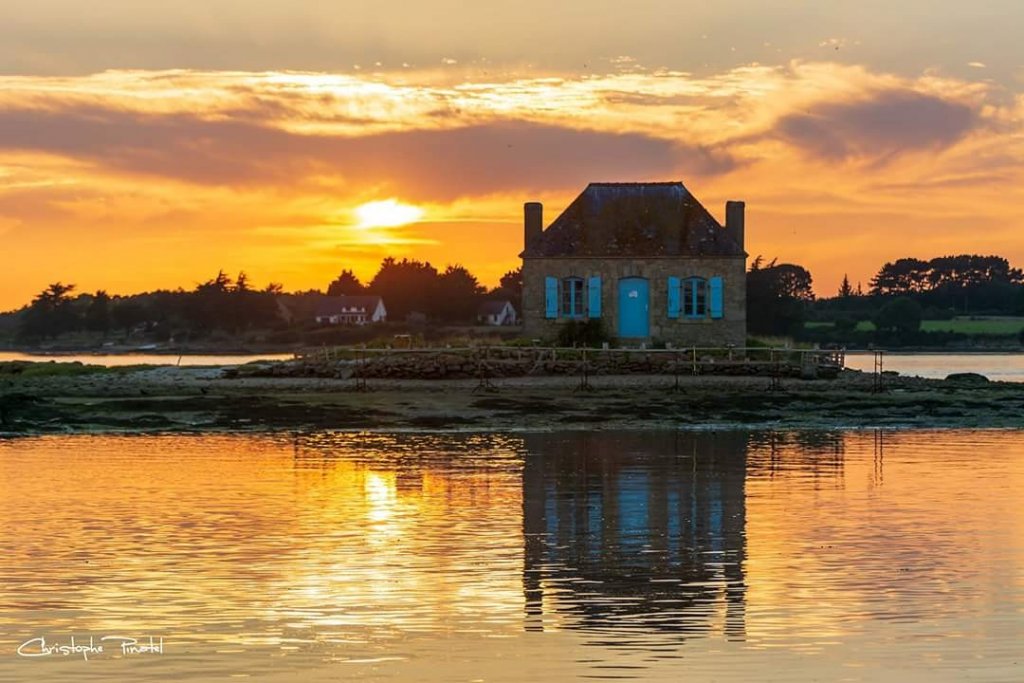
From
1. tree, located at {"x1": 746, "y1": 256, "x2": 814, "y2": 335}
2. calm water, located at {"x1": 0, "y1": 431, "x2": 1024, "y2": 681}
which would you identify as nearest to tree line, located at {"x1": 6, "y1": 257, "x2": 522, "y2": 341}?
tree, located at {"x1": 746, "y1": 256, "x2": 814, "y2": 335}

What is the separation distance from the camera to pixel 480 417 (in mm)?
37938

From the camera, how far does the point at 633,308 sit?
163 ft

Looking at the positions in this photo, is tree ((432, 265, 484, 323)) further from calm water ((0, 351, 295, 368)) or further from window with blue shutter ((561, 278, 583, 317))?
window with blue shutter ((561, 278, 583, 317))

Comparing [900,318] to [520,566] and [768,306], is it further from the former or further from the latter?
[520,566]

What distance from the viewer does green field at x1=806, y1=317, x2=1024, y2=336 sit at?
123775 millimetres

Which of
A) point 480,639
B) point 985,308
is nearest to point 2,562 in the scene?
point 480,639

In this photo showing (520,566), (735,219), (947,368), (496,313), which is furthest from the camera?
(496,313)

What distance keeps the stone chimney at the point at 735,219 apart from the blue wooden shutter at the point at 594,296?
5.08 metres

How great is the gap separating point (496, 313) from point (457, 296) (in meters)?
5.31

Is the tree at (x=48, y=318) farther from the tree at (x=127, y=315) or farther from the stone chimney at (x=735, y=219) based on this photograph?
the stone chimney at (x=735, y=219)

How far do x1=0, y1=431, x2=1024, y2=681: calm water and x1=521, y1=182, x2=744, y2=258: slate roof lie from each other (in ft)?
67.8

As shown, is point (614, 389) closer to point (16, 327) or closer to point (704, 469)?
point (704, 469)
